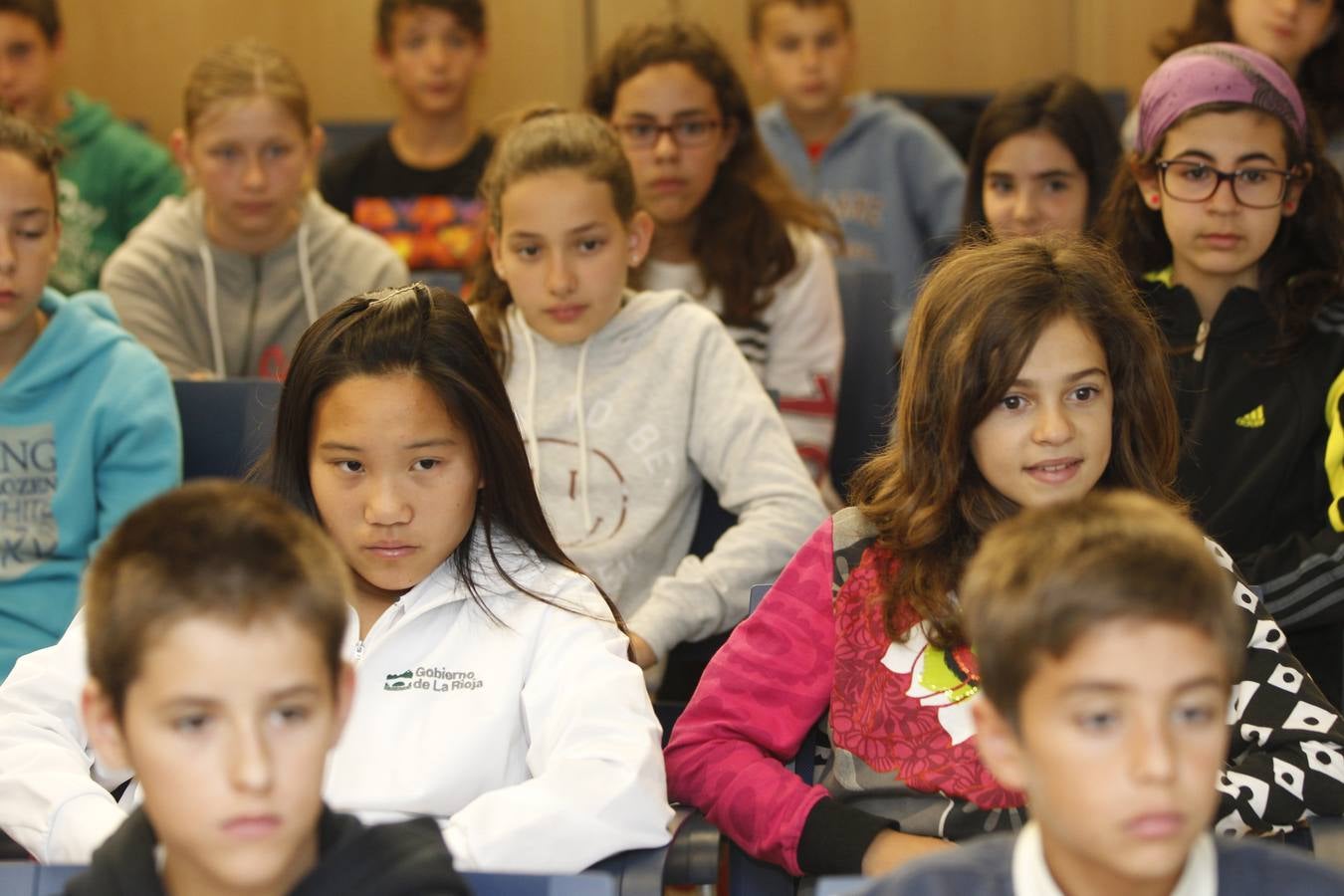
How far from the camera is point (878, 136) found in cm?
445

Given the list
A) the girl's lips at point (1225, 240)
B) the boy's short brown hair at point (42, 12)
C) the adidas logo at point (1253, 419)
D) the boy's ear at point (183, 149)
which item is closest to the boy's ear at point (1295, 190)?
the girl's lips at point (1225, 240)

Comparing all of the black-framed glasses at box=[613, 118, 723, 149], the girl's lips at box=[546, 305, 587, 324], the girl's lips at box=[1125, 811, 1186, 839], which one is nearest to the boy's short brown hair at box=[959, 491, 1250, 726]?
the girl's lips at box=[1125, 811, 1186, 839]

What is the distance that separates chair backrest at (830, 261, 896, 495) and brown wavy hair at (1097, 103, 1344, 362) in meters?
0.66

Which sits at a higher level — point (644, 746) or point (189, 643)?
point (189, 643)

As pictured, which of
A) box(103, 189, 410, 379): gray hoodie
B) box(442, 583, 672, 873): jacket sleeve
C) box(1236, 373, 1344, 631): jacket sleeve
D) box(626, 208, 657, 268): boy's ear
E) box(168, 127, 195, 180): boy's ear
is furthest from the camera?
box(168, 127, 195, 180): boy's ear

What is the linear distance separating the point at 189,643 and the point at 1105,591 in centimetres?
75

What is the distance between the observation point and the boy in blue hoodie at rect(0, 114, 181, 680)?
2531 mm

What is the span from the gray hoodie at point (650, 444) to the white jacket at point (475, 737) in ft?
2.12

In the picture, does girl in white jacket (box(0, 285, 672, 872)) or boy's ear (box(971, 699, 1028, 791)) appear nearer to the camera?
boy's ear (box(971, 699, 1028, 791))

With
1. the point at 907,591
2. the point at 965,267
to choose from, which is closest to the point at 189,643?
the point at 907,591

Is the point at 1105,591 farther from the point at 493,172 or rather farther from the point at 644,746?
the point at 493,172

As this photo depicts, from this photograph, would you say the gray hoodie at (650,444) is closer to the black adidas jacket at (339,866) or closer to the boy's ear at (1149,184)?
the boy's ear at (1149,184)

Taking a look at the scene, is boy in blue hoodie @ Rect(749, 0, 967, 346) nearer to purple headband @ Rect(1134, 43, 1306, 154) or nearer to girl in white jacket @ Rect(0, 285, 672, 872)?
purple headband @ Rect(1134, 43, 1306, 154)

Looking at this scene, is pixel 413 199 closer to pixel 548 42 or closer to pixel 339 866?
pixel 548 42
